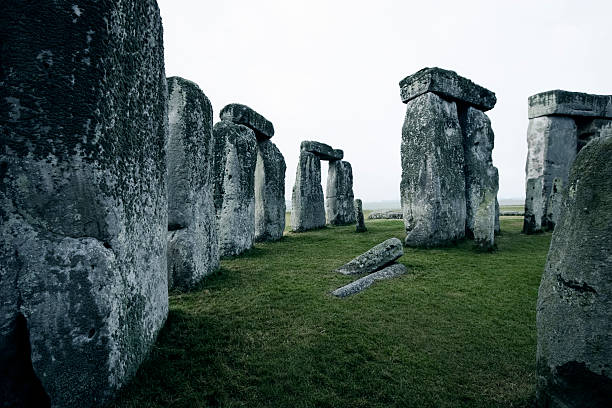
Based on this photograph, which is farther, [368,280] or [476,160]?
[476,160]

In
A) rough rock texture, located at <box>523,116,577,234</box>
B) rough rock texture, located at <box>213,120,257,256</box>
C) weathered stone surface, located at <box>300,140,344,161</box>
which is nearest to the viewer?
rough rock texture, located at <box>213,120,257,256</box>

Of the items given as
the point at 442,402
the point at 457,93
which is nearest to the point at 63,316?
the point at 442,402

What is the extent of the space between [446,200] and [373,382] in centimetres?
641

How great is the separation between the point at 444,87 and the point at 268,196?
574 centimetres

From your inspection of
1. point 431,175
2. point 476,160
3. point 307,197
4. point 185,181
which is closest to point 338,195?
point 307,197

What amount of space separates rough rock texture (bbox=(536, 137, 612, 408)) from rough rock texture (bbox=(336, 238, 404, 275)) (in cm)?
361

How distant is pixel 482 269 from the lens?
5.89 meters

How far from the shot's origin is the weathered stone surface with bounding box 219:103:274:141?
27.3 ft

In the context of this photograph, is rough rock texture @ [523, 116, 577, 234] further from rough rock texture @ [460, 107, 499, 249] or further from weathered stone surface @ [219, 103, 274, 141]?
weathered stone surface @ [219, 103, 274, 141]

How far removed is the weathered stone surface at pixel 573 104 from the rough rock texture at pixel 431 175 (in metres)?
4.76

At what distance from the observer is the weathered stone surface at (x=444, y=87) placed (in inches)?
313

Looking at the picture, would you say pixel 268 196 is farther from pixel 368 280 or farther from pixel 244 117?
pixel 368 280

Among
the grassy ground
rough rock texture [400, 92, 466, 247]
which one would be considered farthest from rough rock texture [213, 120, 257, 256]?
rough rock texture [400, 92, 466, 247]

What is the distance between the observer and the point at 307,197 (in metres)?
12.9
